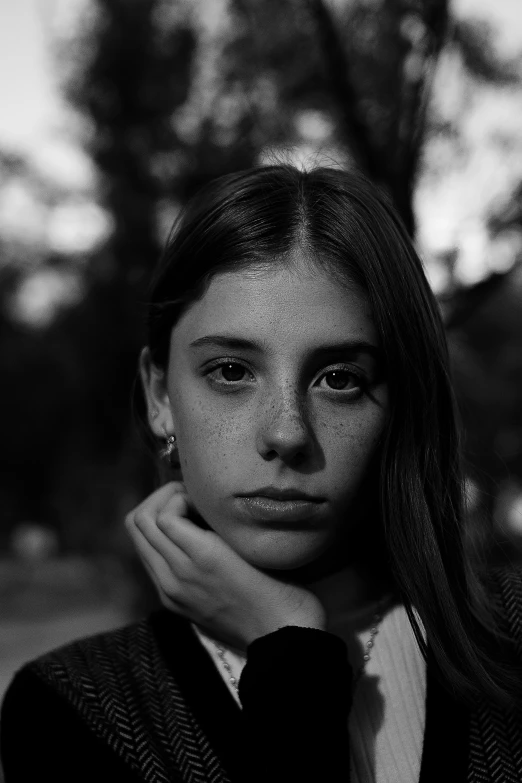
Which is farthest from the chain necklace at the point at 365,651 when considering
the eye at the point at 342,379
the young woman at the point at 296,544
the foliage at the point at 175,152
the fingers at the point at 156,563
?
Result: the foliage at the point at 175,152

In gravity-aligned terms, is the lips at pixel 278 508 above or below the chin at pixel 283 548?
above

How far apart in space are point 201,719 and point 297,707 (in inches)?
10.2

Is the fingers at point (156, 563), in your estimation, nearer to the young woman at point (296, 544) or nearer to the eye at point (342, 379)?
the young woman at point (296, 544)

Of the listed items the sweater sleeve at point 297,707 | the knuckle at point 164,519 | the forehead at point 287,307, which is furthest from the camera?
the knuckle at point 164,519

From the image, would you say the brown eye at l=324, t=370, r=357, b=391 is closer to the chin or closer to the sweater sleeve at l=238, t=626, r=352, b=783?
the chin

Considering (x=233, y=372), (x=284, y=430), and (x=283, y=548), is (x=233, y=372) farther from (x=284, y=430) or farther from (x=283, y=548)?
(x=283, y=548)

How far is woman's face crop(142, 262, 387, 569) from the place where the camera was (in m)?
1.38

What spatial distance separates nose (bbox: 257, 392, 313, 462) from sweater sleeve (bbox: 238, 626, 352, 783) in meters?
0.29

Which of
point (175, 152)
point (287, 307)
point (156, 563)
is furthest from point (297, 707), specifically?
point (175, 152)

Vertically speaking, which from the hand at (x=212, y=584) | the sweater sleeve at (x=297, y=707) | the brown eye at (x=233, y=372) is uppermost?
the brown eye at (x=233, y=372)

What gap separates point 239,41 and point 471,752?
4228 millimetres

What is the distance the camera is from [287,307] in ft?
4.62

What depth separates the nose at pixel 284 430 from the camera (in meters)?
1.34

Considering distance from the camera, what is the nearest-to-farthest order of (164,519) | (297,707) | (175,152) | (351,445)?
(297,707) < (351,445) < (164,519) < (175,152)
